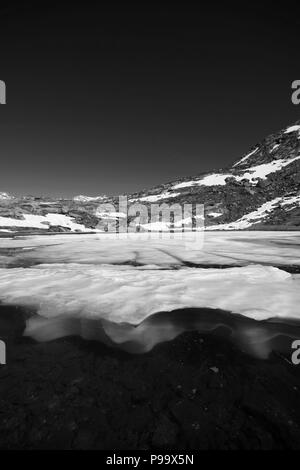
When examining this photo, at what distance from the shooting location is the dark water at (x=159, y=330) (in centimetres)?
369

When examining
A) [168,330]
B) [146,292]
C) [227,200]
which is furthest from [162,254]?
[227,200]

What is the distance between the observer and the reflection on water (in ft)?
12.1

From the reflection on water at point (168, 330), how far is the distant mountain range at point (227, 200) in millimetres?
44791

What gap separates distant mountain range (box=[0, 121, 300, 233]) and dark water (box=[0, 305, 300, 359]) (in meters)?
44.6

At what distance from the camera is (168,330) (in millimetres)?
4082

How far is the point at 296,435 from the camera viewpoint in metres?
2.22

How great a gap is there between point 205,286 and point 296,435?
4.03 m

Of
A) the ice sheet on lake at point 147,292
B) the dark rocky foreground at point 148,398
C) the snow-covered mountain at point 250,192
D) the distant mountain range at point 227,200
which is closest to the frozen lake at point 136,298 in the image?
the ice sheet on lake at point 147,292

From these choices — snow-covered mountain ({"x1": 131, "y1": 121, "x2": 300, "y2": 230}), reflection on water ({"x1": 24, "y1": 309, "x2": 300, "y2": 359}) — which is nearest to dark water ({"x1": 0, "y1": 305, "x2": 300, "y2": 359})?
reflection on water ({"x1": 24, "y1": 309, "x2": 300, "y2": 359})

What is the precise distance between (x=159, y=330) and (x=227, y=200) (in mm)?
78385

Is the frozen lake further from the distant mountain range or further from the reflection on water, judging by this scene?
the distant mountain range
